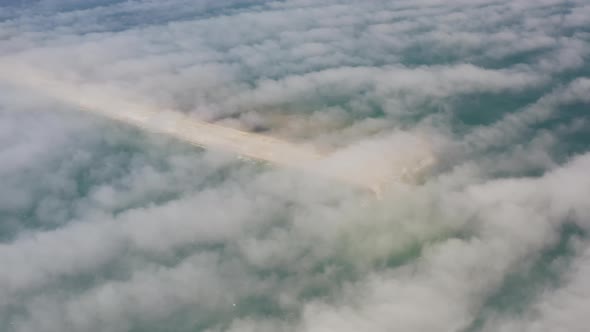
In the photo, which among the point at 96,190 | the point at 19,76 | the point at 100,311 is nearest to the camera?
the point at 100,311

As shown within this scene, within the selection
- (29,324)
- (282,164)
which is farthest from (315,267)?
(29,324)

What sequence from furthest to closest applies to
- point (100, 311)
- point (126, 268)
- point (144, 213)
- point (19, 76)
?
1. point (19, 76)
2. point (144, 213)
3. point (126, 268)
4. point (100, 311)

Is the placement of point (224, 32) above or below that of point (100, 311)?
above

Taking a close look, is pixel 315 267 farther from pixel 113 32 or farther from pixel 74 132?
pixel 113 32

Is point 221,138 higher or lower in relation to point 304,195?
higher

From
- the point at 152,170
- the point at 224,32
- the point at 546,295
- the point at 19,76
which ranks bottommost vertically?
the point at 546,295

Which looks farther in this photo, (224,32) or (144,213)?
(224,32)

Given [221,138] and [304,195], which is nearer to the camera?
[304,195]

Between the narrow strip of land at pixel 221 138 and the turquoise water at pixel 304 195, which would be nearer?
the turquoise water at pixel 304 195

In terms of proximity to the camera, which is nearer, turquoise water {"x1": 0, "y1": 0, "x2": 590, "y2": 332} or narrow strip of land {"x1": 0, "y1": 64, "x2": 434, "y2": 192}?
turquoise water {"x1": 0, "y1": 0, "x2": 590, "y2": 332}

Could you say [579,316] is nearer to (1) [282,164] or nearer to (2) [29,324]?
(1) [282,164]
